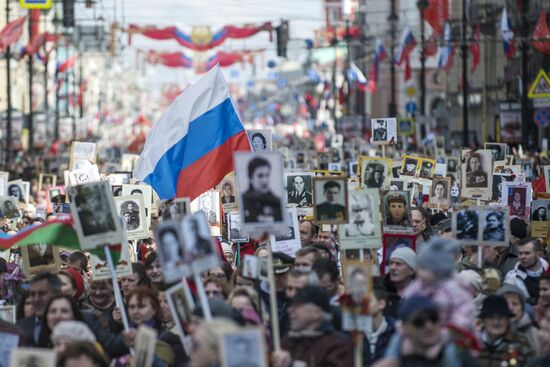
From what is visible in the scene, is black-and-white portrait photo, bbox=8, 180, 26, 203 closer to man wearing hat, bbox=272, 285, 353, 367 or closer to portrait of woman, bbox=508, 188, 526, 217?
portrait of woman, bbox=508, 188, 526, 217

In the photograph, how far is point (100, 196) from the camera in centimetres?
1176

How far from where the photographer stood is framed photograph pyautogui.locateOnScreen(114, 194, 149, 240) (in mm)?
16516

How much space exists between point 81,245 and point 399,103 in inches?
3341

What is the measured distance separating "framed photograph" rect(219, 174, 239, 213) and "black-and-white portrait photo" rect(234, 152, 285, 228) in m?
7.98

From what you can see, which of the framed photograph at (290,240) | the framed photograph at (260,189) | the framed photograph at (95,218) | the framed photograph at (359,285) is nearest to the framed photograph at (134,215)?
the framed photograph at (290,240)

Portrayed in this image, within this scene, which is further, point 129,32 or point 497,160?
point 129,32

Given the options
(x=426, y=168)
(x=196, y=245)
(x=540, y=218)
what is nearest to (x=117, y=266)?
(x=196, y=245)

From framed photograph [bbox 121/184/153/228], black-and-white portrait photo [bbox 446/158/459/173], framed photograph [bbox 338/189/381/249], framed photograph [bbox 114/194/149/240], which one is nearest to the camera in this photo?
framed photograph [bbox 338/189/381/249]

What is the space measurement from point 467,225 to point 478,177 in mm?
5040

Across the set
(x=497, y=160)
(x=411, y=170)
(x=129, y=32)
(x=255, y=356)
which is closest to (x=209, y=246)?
(x=255, y=356)

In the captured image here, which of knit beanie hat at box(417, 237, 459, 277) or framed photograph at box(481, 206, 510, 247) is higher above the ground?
knit beanie hat at box(417, 237, 459, 277)

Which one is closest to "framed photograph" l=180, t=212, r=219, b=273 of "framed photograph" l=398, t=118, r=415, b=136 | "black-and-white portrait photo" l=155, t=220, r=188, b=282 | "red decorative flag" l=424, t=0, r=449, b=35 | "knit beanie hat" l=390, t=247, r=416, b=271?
"black-and-white portrait photo" l=155, t=220, r=188, b=282

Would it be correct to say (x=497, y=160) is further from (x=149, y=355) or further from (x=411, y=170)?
(x=149, y=355)

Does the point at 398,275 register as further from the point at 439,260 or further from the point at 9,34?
the point at 9,34
